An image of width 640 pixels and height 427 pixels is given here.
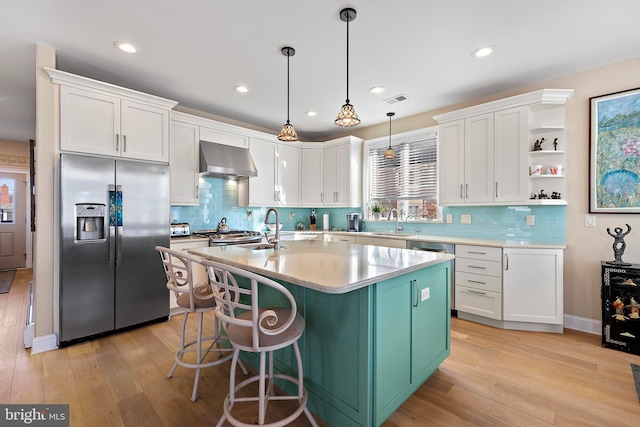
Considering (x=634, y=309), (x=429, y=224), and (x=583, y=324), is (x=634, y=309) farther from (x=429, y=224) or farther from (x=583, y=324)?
(x=429, y=224)

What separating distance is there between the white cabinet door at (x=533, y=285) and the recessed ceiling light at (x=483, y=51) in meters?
1.96

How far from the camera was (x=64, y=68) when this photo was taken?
306cm

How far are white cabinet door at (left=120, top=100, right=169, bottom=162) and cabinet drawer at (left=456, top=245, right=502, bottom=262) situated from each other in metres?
3.55

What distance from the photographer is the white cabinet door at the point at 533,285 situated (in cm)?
302

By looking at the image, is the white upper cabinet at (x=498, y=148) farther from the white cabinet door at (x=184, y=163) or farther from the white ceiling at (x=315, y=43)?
the white cabinet door at (x=184, y=163)

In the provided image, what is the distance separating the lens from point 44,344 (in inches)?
104

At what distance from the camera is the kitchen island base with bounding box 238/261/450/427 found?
5.16ft

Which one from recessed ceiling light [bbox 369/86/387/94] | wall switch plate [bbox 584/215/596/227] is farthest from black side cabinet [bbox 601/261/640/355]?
recessed ceiling light [bbox 369/86/387/94]

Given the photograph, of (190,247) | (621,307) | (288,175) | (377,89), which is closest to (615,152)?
(621,307)

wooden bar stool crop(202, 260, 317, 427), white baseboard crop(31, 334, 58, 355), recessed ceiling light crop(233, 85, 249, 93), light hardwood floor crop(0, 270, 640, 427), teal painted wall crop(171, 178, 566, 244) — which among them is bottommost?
light hardwood floor crop(0, 270, 640, 427)

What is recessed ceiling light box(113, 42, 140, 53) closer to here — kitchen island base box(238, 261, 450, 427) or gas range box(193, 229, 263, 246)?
gas range box(193, 229, 263, 246)

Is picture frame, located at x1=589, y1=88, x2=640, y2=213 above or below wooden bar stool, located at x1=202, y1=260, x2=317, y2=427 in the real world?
above

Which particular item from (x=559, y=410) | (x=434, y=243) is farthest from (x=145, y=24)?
(x=559, y=410)

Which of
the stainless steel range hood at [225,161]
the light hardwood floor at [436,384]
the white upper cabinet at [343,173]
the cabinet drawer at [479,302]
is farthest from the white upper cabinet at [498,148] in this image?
the stainless steel range hood at [225,161]
